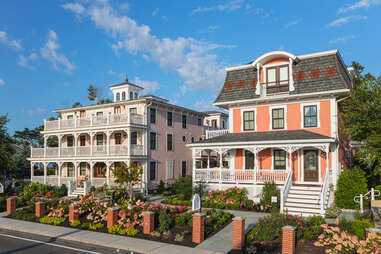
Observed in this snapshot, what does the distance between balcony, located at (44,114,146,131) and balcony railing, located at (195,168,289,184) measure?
28.3 feet

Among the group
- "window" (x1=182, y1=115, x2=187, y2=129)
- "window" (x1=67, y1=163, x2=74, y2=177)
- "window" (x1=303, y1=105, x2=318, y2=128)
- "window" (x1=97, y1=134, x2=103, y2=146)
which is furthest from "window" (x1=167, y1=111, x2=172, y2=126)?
"window" (x1=303, y1=105, x2=318, y2=128)

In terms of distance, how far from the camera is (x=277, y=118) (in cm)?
2184

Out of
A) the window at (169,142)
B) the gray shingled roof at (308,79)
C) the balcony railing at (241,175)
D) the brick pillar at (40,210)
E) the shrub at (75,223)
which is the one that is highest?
the gray shingled roof at (308,79)

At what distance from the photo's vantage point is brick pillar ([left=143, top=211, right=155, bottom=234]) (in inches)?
549

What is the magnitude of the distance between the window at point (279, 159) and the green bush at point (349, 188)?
11.5ft

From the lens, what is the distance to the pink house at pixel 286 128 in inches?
755

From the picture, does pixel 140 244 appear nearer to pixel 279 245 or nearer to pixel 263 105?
pixel 279 245

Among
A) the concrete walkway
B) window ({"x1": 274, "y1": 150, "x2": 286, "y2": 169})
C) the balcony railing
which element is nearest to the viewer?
the concrete walkway

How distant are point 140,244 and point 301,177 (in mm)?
11894

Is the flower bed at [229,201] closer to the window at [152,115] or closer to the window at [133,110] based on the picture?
the window at [152,115]

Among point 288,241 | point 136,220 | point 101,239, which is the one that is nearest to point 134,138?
point 136,220

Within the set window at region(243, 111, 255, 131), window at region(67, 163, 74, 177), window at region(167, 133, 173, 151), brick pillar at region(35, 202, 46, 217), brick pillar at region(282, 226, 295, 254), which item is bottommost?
brick pillar at region(35, 202, 46, 217)

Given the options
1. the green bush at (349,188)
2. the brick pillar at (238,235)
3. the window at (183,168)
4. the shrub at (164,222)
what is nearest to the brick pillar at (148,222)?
the shrub at (164,222)

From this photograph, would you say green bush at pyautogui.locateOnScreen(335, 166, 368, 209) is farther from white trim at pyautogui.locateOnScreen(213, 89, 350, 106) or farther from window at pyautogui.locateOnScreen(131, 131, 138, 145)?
window at pyautogui.locateOnScreen(131, 131, 138, 145)
